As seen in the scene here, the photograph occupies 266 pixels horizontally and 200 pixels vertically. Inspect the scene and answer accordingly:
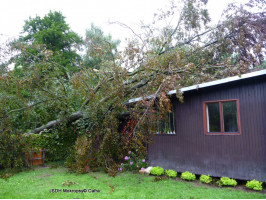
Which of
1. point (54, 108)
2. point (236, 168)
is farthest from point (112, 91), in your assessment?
point (236, 168)

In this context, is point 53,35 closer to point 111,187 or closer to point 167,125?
point 167,125

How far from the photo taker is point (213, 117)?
680cm

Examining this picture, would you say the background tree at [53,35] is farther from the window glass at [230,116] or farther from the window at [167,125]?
the window glass at [230,116]

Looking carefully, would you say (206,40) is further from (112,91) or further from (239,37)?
(112,91)

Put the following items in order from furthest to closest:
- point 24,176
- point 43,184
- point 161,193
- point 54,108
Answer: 1. point 54,108
2. point 24,176
3. point 43,184
4. point 161,193

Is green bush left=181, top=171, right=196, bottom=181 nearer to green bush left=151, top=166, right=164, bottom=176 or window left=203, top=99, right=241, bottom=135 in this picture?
green bush left=151, top=166, right=164, bottom=176

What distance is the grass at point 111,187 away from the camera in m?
5.39

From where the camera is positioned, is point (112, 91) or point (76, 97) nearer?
point (112, 91)

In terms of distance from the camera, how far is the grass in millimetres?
5391

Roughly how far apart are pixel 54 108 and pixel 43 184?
3.98m

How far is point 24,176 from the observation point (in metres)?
7.81

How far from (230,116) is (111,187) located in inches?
157

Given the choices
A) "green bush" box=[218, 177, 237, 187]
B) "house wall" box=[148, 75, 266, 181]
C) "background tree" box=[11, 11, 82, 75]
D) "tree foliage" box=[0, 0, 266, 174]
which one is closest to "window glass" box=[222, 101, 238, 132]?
"house wall" box=[148, 75, 266, 181]

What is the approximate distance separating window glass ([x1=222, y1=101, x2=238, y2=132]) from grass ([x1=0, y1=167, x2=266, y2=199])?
1652mm
